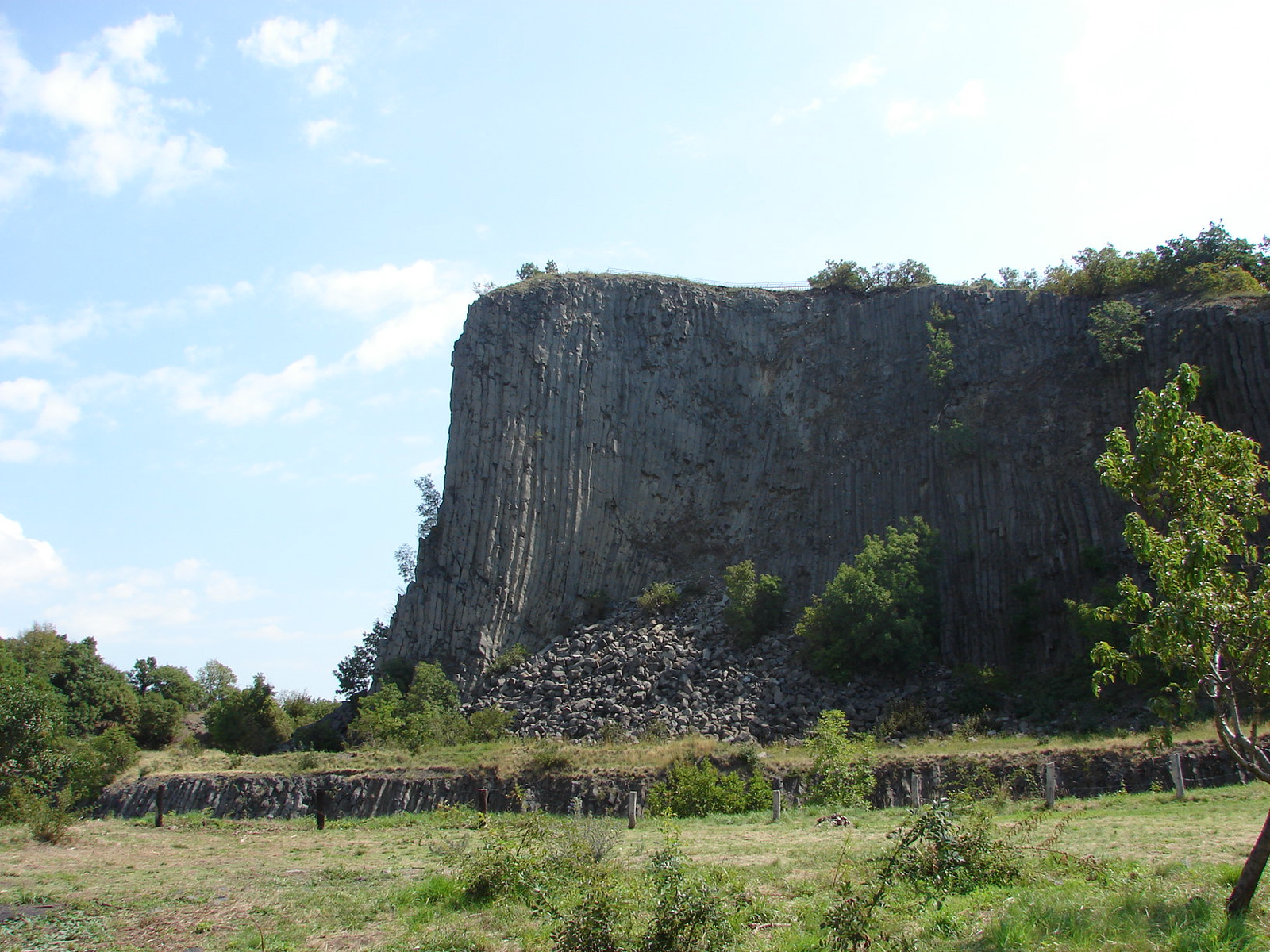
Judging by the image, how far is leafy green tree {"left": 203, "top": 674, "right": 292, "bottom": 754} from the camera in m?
46.2

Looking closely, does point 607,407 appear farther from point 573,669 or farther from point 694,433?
point 573,669

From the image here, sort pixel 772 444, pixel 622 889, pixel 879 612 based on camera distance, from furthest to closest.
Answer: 1. pixel 772 444
2. pixel 879 612
3. pixel 622 889

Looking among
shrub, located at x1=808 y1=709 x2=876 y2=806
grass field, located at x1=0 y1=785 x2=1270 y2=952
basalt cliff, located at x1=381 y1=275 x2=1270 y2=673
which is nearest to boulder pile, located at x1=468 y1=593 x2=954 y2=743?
basalt cliff, located at x1=381 y1=275 x2=1270 y2=673

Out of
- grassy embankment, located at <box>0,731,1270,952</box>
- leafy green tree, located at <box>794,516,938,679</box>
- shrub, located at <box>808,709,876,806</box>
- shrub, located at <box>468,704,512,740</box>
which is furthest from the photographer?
shrub, located at <box>468,704,512,740</box>

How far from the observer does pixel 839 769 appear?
24.4 m

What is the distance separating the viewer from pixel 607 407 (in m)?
49.0

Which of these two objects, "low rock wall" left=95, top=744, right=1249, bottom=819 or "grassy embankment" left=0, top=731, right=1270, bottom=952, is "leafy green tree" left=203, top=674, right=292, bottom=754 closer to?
"low rock wall" left=95, top=744, right=1249, bottom=819

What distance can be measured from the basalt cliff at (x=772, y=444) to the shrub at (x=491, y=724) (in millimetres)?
5071

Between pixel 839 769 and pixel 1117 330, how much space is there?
25636 mm

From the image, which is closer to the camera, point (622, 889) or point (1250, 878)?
point (1250, 878)

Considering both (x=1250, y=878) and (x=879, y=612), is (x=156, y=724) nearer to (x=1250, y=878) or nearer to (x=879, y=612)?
(x=879, y=612)

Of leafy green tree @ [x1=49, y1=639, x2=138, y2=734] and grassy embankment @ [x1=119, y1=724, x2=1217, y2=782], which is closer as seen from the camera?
grassy embankment @ [x1=119, y1=724, x2=1217, y2=782]

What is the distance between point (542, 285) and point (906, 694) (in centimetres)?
2979

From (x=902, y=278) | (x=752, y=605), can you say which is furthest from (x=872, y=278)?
(x=752, y=605)
